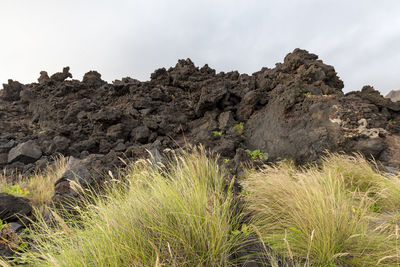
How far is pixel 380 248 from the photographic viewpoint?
90.9 inches

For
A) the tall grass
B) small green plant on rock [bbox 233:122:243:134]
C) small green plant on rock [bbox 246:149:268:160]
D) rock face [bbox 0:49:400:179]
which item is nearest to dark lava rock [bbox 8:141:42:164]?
rock face [bbox 0:49:400:179]

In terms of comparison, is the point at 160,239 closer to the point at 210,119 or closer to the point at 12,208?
the point at 12,208

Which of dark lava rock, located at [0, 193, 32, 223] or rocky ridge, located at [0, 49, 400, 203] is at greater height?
rocky ridge, located at [0, 49, 400, 203]

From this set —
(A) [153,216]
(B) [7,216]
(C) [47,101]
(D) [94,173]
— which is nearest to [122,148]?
(D) [94,173]

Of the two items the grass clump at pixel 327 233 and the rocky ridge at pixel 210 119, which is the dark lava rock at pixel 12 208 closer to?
the rocky ridge at pixel 210 119

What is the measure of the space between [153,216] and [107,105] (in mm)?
13692

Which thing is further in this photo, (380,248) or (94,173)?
(94,173)

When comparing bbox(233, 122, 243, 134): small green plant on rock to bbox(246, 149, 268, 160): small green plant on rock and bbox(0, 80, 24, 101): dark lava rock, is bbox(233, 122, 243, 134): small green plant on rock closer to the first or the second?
bbox(246, 149, 268, 160): small green plant on rock

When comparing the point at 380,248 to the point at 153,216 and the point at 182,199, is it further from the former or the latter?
the point at 153,216

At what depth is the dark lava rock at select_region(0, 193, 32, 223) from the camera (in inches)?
163

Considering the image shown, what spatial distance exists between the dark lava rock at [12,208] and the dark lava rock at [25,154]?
729 centimetres

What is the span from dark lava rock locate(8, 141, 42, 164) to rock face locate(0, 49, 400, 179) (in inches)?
1.5

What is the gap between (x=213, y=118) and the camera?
11.1 m

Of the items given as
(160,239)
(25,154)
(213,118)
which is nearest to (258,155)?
(213,118)
